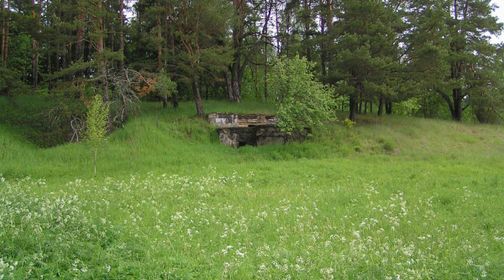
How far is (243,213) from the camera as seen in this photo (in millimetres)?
11508

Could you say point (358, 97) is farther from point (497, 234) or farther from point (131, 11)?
point (497, 234)

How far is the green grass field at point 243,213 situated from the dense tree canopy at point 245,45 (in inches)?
174

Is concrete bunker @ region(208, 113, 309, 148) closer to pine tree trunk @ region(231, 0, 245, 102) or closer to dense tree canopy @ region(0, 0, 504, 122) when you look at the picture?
dense tree canopy @ region(0, 0, 504, 122)

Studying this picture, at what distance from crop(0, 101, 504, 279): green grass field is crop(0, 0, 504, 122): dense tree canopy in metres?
4.42

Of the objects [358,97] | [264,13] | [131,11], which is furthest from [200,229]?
[264,13]

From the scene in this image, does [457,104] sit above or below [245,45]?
below

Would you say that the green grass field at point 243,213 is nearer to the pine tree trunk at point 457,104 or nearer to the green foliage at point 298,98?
the green foliage at point 298,98

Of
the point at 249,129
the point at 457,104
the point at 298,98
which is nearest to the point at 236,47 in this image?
the point at 249,129

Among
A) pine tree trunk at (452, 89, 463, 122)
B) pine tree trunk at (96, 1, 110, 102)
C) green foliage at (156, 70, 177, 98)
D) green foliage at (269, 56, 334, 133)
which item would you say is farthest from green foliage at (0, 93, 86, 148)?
pine tree trunk at (452, 89, 463, 122)

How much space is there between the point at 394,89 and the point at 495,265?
25.4 metres

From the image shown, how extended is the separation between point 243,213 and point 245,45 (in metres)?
28.7

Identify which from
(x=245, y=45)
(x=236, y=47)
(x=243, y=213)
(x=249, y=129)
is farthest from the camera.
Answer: (x=245, y=45)

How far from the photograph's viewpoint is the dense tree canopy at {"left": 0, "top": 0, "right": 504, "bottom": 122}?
26.8 m

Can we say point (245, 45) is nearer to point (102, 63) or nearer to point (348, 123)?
point (348, 123)
